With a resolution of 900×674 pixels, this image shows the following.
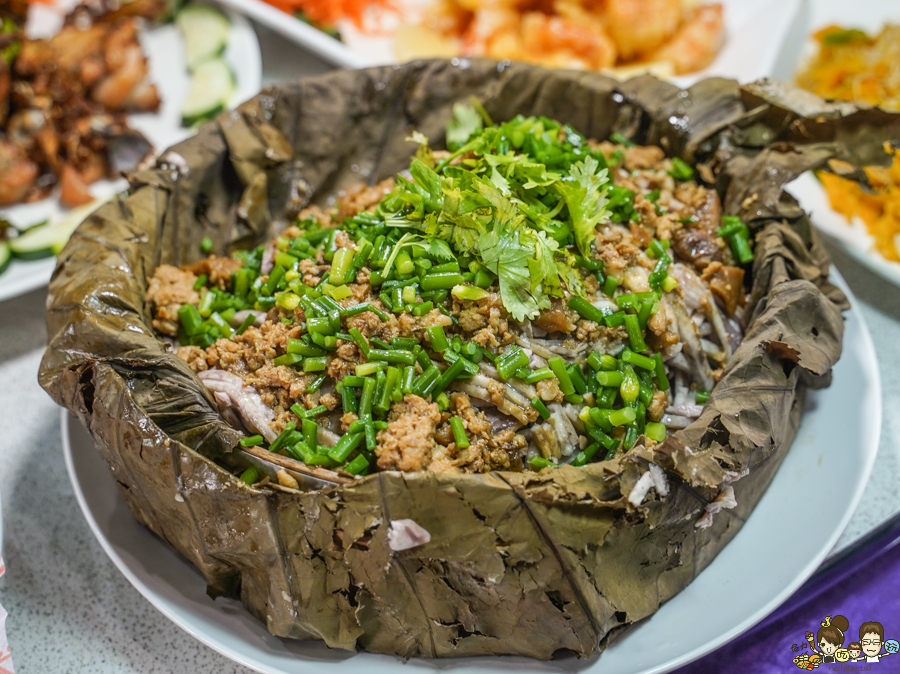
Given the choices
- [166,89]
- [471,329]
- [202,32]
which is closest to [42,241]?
[166,89]

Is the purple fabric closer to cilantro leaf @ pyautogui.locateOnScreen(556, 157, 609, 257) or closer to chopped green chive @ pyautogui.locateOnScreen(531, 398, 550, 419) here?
chopped green chive @ pyautogui.locateOnScreen(531, 398, 550, 419)

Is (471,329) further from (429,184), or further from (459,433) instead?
(429,184)

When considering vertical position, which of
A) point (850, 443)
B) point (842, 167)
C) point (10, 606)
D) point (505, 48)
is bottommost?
point (10, 606)

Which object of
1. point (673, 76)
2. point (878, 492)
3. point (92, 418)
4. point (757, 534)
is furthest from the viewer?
point (673, 76)

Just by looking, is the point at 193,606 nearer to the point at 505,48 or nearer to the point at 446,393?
the point at 446,393

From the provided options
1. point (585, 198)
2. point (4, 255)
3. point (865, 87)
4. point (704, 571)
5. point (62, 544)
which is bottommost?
point (62, 544)

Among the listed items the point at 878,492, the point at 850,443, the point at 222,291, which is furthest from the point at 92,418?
the point at 878,492

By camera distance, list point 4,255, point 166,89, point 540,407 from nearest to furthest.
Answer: point 540,407, point 4,255, point 166,89
